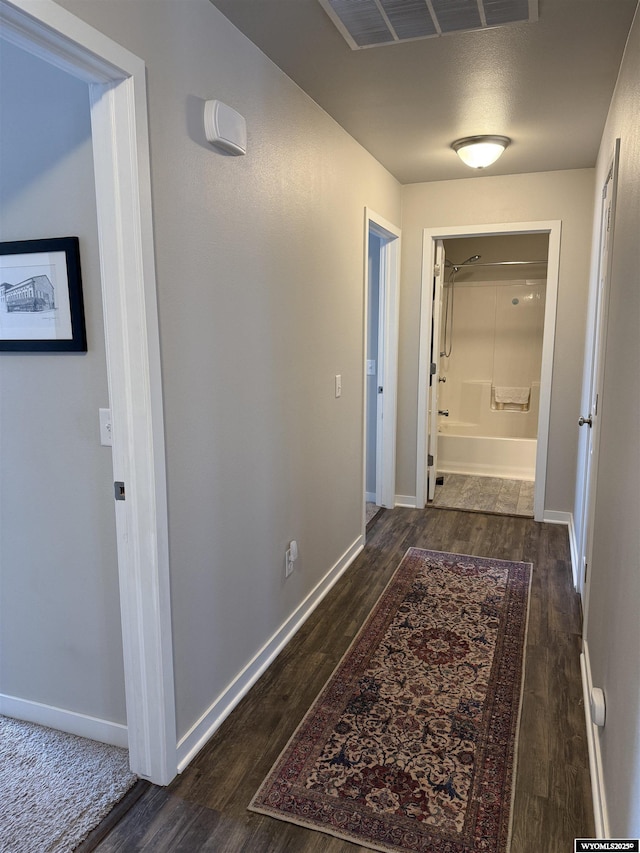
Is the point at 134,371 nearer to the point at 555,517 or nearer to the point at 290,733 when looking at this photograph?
the point at 290,733

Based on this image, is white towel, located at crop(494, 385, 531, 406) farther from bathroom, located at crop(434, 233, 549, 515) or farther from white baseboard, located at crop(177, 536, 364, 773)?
white baseboard, located at crop(177, 536, 364, 773)

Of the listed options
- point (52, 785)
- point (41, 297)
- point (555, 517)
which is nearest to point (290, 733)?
point (52, 785)

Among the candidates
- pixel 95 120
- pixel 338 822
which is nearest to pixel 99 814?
pixel 338 822

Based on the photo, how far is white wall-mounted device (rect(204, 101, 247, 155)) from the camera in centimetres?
185

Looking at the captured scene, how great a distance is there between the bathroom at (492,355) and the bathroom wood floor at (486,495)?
0.13m

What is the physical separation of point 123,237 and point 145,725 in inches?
56.5

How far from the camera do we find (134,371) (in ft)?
5.33

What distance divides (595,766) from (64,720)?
5.78 feet

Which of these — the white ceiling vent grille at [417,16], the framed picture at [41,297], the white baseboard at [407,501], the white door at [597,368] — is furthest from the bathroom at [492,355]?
the framed picture at [41,297]

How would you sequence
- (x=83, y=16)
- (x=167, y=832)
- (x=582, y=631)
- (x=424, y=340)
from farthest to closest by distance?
1. (x=424, y=340)
2. (x=582, y=631)
3. (x=167, y=832)
4. (x=83, y=16)

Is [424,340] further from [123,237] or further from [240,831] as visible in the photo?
[240,831]

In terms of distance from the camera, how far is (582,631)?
106 inches

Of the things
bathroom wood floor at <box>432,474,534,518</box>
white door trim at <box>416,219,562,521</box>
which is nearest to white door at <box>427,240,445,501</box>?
white door trim at <box>416,219,562,521</box>

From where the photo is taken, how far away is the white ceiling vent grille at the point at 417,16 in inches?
72.6
